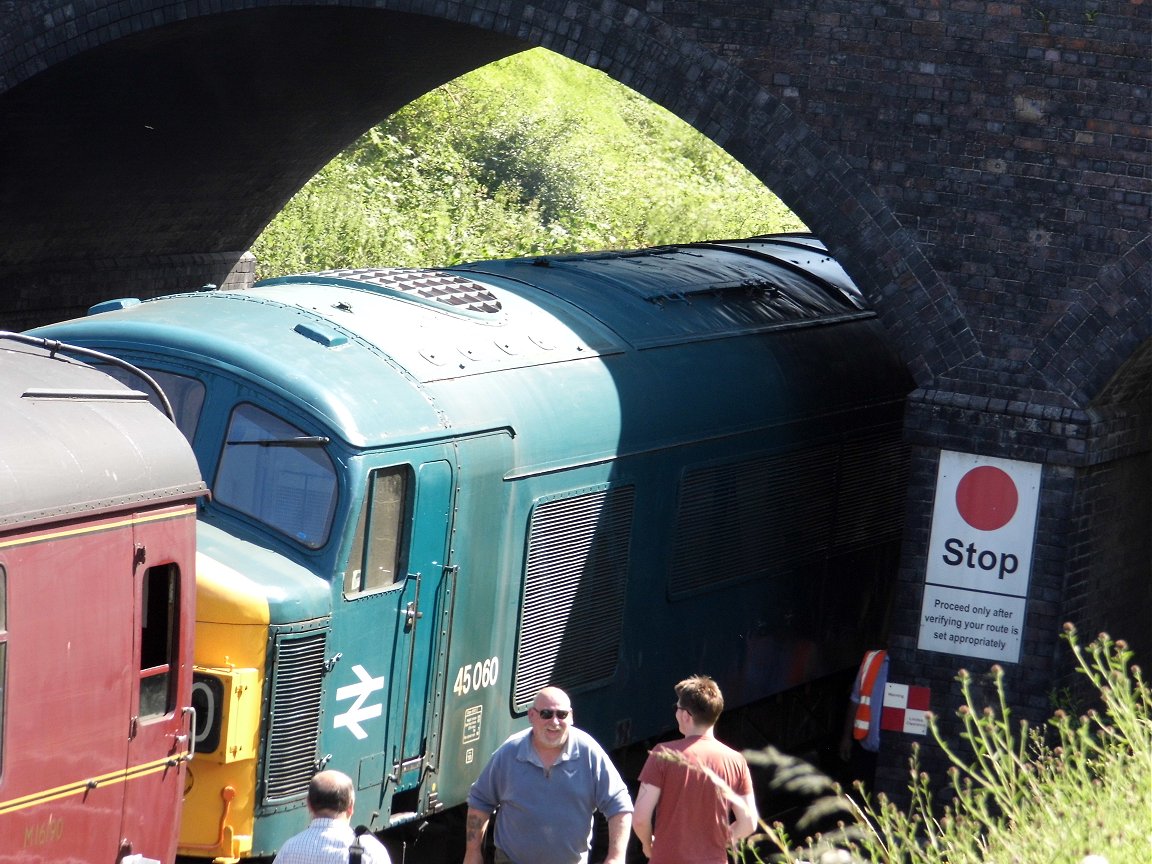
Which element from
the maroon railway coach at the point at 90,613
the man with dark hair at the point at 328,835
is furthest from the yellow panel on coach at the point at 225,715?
the man with dark hair at the point at 328,835

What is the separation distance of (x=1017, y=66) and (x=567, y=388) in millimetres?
3420

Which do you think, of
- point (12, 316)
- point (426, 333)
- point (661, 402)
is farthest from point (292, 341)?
point (12, 316)

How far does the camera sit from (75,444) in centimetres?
615

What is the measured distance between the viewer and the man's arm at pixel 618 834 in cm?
664

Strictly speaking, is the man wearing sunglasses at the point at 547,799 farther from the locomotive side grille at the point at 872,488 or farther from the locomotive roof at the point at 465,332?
the locomotive side grille at the point at 872,488

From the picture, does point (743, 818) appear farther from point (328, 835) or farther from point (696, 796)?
point (328, 835)

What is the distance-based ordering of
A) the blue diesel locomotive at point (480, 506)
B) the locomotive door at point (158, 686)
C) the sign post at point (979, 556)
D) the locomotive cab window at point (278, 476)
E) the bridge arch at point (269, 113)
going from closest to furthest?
1. the locomotive door at point (158, 686)
2. the blue diesel locomotive at point (480, 506)
3. the locomotive cab window at point (278, 476)
4. the sign post at point (979, 556)
5. the bridge arch at point (269, 113)

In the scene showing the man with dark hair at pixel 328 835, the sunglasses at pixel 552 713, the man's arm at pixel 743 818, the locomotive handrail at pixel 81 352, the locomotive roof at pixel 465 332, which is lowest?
the man's arm at pixel 743 818

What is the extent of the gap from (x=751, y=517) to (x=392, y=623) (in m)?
3.43

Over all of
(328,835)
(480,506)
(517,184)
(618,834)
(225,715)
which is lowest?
(517,184)

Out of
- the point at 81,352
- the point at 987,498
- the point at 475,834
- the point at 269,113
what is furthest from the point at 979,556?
the point at 269,113

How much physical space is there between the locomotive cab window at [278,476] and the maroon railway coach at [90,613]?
0.62 meters

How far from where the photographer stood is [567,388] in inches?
351

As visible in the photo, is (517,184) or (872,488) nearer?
(872,488)
